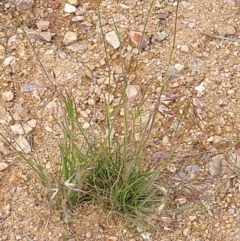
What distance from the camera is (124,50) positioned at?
1.99m

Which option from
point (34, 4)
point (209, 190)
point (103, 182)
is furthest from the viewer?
point (34, 4)

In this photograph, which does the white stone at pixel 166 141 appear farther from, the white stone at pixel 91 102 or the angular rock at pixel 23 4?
the angular rock at pixel 23 4

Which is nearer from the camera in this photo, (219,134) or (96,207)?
(96,207)

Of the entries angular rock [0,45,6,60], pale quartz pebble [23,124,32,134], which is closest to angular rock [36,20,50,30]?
angular rock [0,45,6,60]

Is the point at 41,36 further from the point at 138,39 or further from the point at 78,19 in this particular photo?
the point at 138,39

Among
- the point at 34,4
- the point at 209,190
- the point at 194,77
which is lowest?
the point at 209,190

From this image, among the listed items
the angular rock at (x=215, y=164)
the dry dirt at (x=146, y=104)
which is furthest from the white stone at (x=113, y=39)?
the angular rock at (x=215, y=164)

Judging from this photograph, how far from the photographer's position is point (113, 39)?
1992 millimetres

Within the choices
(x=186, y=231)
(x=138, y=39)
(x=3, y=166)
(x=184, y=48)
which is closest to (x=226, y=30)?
(x=184, y=48)

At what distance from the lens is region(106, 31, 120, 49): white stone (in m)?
1.98

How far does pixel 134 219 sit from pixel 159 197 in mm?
93

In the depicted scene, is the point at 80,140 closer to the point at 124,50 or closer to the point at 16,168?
the point at 16,168

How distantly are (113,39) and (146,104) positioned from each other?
0.87 feet

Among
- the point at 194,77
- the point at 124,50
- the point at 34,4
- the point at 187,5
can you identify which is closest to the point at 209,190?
the point at 194,77
